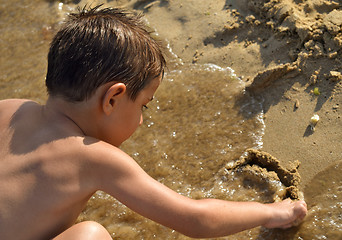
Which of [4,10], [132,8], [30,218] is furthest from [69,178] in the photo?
[4,10]

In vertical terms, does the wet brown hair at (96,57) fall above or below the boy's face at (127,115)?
above

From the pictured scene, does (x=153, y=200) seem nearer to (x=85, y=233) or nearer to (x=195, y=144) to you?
(x=85, y=233)

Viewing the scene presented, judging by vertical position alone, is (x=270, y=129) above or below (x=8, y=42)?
above

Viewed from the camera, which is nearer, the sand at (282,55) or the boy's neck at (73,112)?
the boy's neck at (73,112)

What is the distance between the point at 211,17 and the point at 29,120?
2.01 m

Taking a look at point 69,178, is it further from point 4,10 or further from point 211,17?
point 4,10

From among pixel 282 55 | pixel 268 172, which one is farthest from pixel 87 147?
pixel 282 55

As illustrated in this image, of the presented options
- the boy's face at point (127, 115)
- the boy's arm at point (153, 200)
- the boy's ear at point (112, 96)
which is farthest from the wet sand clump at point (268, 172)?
the boy's ear at point (112, 96)

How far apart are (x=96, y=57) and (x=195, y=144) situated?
3.55 ft

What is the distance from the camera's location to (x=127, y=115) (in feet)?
6.09

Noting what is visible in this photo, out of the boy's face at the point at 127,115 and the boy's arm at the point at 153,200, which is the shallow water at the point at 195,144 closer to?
the boy's arm at the point at 153,200

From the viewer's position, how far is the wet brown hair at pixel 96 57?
1.74 metres

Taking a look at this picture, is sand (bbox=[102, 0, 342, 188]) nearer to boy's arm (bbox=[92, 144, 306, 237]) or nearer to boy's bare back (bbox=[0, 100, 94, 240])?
boy's arm (bbox=[92, 144, 306, 237])

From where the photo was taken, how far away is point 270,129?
260 cm
